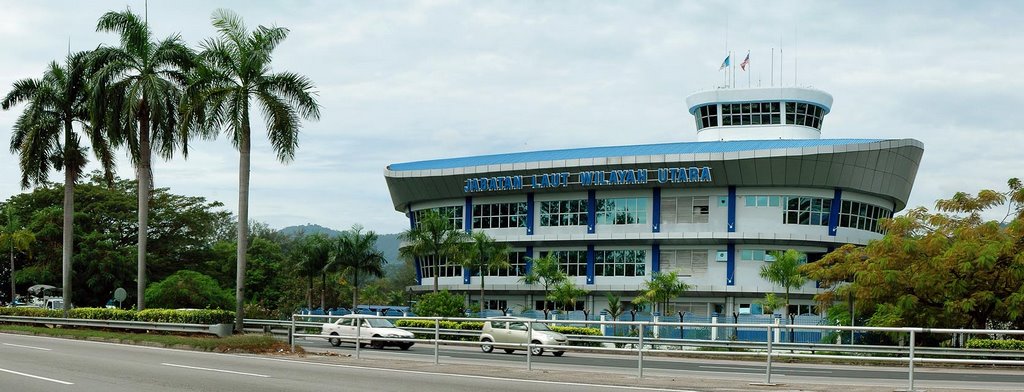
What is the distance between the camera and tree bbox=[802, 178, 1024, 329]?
36469 millimetres

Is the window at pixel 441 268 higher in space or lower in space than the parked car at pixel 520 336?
higher

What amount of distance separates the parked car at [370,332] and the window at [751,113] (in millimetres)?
40067

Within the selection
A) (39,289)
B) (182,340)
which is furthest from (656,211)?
(39,289)

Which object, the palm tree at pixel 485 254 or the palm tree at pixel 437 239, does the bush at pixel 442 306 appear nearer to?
the palm tree at pixel 485 254

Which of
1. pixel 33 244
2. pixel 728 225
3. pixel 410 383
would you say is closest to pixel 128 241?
pixel 33 244

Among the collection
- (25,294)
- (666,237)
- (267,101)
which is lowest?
(25,294)

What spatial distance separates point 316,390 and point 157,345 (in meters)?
18.9

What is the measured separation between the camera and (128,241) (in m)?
79.6

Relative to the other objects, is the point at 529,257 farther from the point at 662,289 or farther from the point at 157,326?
the point at 157,326

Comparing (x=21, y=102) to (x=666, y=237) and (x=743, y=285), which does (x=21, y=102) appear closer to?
(x=666, y=237)

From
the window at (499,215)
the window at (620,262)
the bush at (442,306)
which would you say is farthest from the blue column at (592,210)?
the bush at (442,306)

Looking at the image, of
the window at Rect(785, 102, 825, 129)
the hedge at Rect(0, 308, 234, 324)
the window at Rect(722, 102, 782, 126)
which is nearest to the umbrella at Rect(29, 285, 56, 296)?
the hedge at Rect(0, 308, 234, 324)

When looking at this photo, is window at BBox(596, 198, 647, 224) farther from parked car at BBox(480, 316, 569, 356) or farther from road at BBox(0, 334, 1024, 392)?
road at BBox(0, 334, 1024, 392)

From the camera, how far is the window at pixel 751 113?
7019 centimetres
